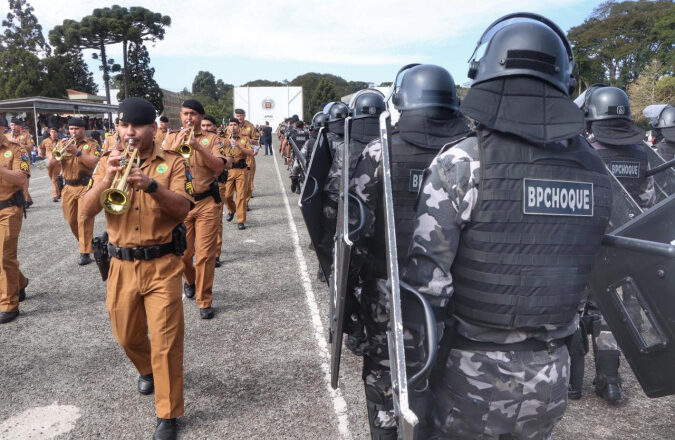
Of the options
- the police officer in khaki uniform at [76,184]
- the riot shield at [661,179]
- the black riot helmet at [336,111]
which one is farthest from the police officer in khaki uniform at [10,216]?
the riot shield at [661,179]

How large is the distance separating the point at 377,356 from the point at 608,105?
9.80 ft

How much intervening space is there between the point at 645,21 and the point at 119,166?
60688 millimetres

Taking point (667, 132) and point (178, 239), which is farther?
point (667, 132)

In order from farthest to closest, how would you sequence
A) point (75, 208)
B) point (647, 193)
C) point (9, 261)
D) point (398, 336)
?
point (75, 208) → point (9, 261) → point (647, 193) → point (398, 336)

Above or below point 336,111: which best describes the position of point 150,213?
below

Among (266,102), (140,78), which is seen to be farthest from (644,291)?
(140,78)

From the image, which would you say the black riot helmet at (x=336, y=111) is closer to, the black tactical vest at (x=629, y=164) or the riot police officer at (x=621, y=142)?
the riot police officer at (x=621, y=142)

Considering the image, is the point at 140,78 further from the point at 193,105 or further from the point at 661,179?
the point at 661,179

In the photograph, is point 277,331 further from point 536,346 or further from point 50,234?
point 50,234

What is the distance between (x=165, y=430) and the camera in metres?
3.13

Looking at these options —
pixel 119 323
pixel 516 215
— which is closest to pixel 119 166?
pixel 119 323

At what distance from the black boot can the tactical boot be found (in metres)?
3.00

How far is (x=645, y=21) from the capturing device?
50094mm

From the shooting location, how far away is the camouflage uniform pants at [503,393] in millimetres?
1798
